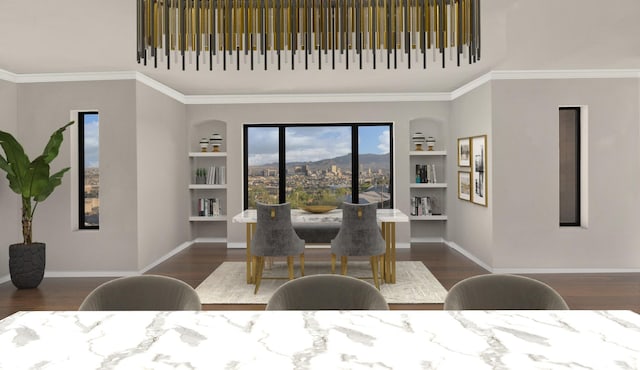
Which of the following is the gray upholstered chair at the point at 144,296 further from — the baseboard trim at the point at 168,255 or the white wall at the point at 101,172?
the baseboard trim at the point at 168,255

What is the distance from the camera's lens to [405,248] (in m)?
8.00

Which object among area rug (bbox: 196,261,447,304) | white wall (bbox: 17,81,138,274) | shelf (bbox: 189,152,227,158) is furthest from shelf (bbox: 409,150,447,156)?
white wall (bbox: 17,81,138,274)

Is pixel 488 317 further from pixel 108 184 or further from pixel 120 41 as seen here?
pixel 108 184

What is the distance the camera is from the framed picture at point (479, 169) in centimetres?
634

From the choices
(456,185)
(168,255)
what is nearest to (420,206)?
(456,185)

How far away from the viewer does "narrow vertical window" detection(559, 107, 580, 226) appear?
6.26m

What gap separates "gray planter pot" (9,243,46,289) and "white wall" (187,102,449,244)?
3.11 m

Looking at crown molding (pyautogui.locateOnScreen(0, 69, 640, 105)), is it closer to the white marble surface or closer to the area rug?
the area rug

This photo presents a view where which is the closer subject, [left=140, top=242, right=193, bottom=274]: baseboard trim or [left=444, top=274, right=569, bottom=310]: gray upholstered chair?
[left=444, top=274, right=569, bottom=310]: gray upholstered chair

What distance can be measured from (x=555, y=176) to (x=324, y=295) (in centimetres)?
483

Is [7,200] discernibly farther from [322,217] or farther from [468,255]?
[468,255]

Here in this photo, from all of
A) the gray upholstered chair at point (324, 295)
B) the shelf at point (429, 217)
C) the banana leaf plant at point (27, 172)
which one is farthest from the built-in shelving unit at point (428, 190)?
the gray upholstered chair at point (324, 295)

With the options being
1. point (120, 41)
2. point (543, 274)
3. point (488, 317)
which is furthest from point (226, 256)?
point (488, 317)

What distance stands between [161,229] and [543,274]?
4.94 meters
